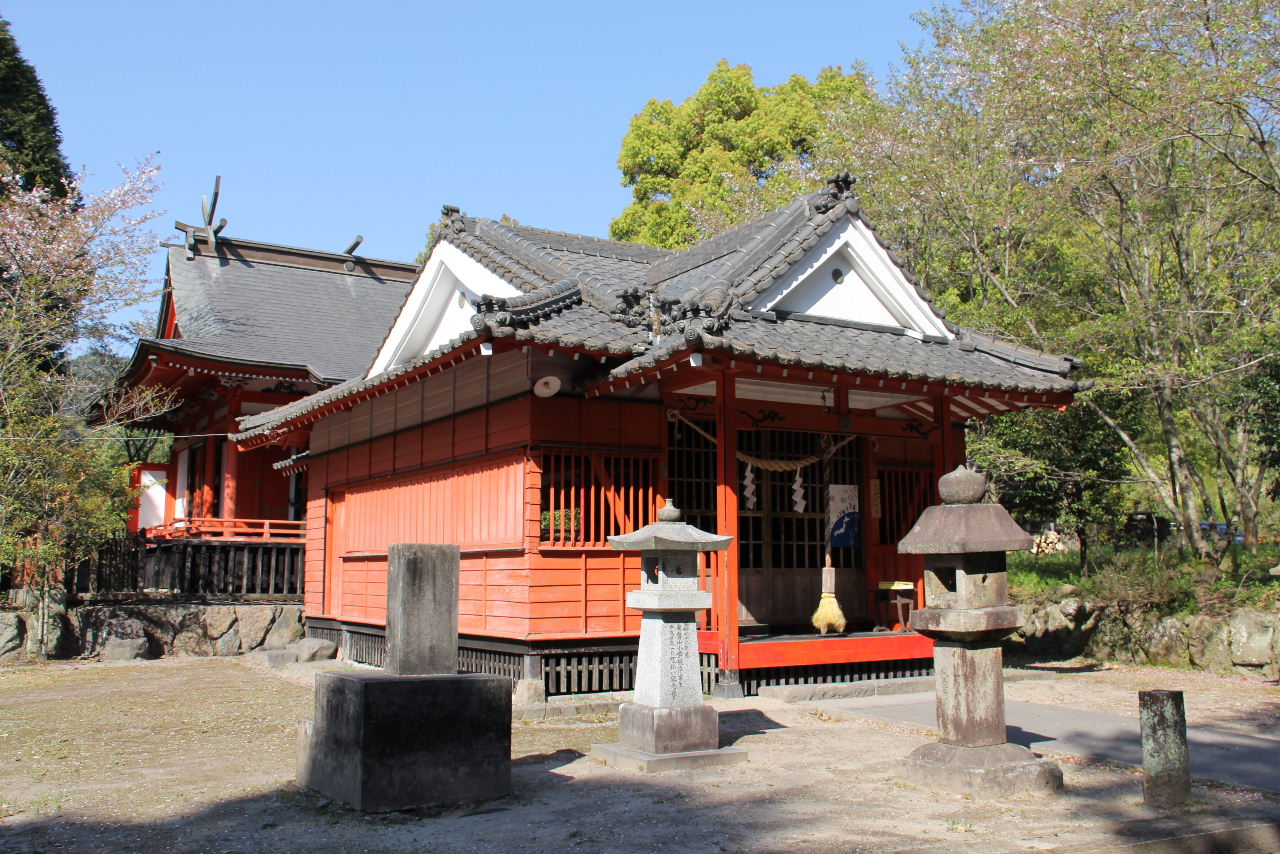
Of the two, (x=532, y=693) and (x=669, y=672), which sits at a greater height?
(x=669, y=672)

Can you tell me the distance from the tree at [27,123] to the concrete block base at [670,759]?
2680 cm

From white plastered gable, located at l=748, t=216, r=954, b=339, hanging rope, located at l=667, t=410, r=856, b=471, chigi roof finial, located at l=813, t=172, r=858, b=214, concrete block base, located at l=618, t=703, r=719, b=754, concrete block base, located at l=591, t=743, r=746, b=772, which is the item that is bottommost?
concrete block base, located at l=591, t=743, r=746, b=772

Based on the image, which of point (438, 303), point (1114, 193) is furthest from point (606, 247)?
point (1114, 193)

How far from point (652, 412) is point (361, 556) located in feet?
20.8

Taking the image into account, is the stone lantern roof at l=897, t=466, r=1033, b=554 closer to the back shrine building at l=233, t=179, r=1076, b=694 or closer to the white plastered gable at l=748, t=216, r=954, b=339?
the back shrine building at l=233, t=179, r=1076, b=694

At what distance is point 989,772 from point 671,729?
228 cm

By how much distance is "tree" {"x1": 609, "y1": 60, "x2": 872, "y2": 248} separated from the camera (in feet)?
108

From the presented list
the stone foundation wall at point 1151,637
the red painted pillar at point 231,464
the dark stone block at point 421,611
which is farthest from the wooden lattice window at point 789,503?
the red painted pillar at point 231,464

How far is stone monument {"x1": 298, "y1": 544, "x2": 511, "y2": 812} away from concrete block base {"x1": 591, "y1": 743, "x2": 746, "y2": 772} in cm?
116

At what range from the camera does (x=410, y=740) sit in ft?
21.1

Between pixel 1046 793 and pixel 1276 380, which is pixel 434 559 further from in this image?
pixel 1276 380

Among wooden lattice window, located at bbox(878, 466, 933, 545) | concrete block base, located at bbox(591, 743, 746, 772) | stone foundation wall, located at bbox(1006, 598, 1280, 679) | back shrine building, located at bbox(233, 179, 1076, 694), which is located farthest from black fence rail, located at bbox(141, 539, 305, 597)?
stone foundation wall, located at bbox(1006, 598, 1280, 679)

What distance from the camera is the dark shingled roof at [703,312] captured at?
9953 millimetres

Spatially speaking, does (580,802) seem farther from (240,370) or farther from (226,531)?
(240,370)
